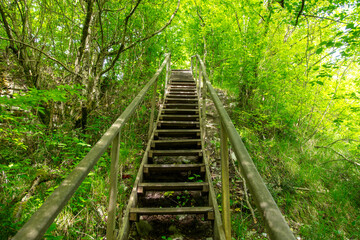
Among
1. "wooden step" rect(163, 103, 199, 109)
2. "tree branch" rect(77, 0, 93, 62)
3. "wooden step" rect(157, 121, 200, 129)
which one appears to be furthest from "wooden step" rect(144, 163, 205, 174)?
"wooden step" rect(163, 103, 199, 109)

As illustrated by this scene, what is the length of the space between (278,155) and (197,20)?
22.7 ft

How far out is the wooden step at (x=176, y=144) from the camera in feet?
10.5

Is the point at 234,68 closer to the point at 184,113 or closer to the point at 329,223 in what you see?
the point at 184,113

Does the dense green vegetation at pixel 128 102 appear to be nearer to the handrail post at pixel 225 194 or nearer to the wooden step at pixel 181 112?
the wooden step at pixel 181 112

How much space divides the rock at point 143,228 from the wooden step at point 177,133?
1.72 m

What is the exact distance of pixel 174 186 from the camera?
2.27 m

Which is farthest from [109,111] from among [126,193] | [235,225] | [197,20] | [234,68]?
[197,20]

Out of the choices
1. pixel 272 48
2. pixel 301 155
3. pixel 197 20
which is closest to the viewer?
pixel 301 155

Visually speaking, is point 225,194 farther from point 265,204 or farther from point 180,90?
point 180,90

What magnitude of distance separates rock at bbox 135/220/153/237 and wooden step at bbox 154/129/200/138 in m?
1.72

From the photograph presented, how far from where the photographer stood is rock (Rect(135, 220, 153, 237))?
190cm

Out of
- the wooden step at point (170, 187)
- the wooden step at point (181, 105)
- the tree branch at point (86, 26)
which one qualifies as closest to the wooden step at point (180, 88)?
the wooden step at point (181, 105)

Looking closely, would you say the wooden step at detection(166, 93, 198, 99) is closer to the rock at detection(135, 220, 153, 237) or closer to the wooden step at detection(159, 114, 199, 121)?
the wooden step at detection(159, 114, 199, 121)

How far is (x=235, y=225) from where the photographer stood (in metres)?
2.49
